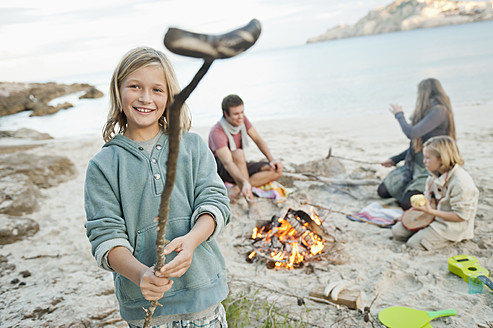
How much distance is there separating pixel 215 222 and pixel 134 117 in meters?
0.53

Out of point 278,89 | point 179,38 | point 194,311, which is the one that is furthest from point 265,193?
point 278,89

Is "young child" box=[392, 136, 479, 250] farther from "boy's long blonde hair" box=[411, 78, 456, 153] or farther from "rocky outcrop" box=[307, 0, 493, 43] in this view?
"rocky outcrop" box=[307, 0, 493, 43]

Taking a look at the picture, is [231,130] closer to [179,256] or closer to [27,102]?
[179,256]

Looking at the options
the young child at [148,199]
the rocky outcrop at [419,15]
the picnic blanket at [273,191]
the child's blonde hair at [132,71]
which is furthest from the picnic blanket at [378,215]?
the rocky outcrop at [419,15]

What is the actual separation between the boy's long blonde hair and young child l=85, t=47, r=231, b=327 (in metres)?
3.83

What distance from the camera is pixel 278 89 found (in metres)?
24.7

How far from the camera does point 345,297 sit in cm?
281

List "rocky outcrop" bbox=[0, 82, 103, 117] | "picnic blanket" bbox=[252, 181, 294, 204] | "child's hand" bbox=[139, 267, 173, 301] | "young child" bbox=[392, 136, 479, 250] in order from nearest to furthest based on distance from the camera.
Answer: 1. "child's hand" bbox=[139, 267, 173, 301]
2. "young child" bbox=[392, 136, 479, 250]
3. "picnic blanket" bbox=[252, 181, 294, 204]
4. "rocky outcrop" bbox=[0, 82, 103, 117]

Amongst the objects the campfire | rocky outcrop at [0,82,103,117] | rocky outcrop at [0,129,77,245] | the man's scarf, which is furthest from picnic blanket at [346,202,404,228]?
rocky outcrop at [0,82,103,117]

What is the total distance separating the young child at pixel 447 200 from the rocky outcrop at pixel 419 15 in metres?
88.9

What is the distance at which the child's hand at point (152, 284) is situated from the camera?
3.72 feet

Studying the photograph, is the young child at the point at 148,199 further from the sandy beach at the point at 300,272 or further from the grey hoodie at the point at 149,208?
the sandy beach at the point at 300,272

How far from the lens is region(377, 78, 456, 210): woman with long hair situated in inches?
171

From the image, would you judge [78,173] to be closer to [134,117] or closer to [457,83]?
[134,117]
